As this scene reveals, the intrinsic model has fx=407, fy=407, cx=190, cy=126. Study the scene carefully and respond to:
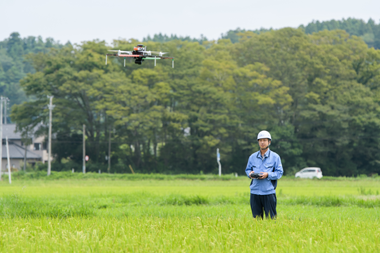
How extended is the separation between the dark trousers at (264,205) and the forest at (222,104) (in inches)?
1716

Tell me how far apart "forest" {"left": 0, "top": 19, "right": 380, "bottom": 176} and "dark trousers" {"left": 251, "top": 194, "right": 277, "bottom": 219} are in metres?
43.6

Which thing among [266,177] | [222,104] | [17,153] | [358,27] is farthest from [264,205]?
[358,27]

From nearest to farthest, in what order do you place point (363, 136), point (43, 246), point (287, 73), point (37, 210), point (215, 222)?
point (43, 246) → point (215, 222) → point (37, 210) → point (363, 136) → point (287, 73)

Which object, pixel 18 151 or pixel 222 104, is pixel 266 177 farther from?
pixel 18 151

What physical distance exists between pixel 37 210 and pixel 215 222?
18.9 feet

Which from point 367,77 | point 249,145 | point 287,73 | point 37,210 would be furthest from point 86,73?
point 37,210

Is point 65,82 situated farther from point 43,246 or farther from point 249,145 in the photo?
point 43,246

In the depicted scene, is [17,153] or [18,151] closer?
[17,153]

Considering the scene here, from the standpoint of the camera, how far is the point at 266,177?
6836mm

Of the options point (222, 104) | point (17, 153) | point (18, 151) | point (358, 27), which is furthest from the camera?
point (358, 27)

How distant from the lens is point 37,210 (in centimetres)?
1015

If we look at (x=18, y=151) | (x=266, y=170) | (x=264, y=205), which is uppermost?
(x=266, y=170)

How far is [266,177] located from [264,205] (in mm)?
579

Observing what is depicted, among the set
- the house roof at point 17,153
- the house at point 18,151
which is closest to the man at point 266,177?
the house at point 18,151
